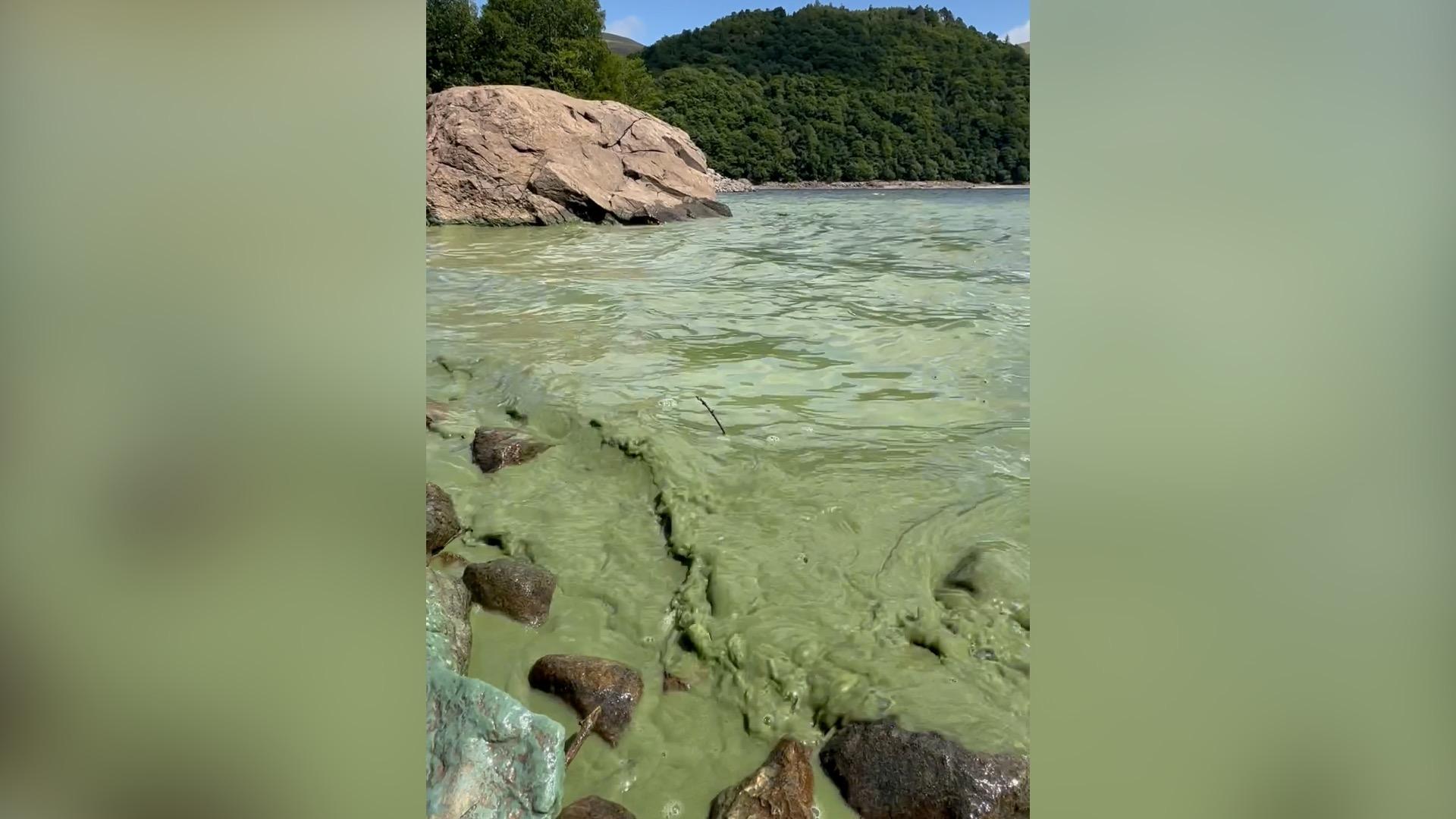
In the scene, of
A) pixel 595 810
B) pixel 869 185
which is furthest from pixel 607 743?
pixel 869 185

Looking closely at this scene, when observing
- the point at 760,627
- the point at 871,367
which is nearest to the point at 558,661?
the point at 760,627

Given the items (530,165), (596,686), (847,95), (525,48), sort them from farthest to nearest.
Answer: (847,95) < (525,48) < (530,165) < (596,686)

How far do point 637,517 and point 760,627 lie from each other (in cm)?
79

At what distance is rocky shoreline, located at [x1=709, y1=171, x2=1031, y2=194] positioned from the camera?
A: 31500 millimetres

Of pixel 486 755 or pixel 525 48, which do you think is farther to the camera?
pixel 525 48

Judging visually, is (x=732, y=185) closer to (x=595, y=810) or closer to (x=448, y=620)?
(x=448, y=620)

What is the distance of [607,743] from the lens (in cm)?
192

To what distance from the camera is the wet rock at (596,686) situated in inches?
77.5

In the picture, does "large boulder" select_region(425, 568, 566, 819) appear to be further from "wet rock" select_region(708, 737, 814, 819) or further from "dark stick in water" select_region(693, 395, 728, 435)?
"dark stick in water" select_region(693, 395, 728, 435)

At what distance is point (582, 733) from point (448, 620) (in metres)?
0.48

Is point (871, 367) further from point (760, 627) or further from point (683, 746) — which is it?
point (683, 746)
